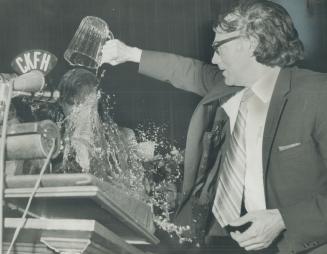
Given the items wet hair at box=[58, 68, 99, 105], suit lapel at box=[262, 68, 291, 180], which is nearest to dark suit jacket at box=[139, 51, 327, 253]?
suit lapel at box=[262, 68, 291, 180]

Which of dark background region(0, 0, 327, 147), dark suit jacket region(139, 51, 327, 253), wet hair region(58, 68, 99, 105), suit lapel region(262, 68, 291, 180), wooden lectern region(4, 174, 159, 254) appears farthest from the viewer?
wet hair region(58, 68, 99, 105)

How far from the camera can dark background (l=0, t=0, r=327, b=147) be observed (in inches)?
66.9

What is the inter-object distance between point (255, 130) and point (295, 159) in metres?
0.17

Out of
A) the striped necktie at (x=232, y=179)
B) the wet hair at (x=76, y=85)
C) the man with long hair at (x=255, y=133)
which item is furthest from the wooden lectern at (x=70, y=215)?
the wet hair at (x=76, y=85)

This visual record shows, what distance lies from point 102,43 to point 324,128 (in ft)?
2.41

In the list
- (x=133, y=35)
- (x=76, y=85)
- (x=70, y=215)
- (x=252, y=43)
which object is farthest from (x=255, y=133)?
(x=76, y=85)

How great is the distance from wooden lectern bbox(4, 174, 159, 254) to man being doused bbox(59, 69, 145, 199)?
2.57ft

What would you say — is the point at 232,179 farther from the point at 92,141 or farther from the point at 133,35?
the point at 133,35

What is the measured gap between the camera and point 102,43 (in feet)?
4.78

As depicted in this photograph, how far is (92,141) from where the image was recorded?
1.82 meters

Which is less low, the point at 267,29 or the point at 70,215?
the point at 267,29

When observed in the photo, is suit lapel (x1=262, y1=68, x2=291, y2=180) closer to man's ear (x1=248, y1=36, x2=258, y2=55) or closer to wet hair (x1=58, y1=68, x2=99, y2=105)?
man's ear (x1=248, y1=36, x2=258, y2=55)

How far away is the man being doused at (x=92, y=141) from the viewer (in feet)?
5.65

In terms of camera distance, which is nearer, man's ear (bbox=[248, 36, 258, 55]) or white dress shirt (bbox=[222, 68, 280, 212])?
white dress shirt (bbox=[222, 68, 280, 212])
